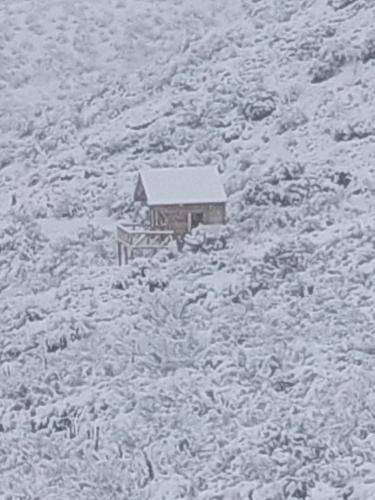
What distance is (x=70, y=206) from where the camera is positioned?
32.6 metres

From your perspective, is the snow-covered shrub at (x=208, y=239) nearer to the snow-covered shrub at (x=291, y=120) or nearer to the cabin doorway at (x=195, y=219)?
the cabin doorway at (x=195, y=219)

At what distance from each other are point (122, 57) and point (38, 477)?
1243 inches

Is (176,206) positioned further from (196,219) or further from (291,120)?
(291,120)

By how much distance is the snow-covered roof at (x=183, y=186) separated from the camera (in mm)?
27906

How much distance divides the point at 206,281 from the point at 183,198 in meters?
3.20

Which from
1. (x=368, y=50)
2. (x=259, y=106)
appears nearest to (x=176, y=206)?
(x=259, y=106)

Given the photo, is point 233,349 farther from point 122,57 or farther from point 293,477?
point 122,57

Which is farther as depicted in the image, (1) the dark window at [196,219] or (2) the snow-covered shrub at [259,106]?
(2) the snow-covered shrub at [259,106]

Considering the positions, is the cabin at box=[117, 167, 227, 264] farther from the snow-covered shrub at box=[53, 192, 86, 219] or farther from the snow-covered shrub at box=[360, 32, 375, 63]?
the snow-covered shrub at box=[360, 32, 375, 63]

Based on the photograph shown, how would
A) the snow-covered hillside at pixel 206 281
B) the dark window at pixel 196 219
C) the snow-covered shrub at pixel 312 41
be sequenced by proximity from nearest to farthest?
1. the snow-covered hillside at pixel 206 281
2. the dark window at pixel 196 219
3. the snow-covered shrub at pixel 312 41

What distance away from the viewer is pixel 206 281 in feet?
83.0

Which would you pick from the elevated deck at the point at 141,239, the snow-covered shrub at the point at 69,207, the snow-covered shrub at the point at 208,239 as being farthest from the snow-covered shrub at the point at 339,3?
the elevated deck at the point at 141,239

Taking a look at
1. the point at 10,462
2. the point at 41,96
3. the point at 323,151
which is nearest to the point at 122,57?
the point at 41,96

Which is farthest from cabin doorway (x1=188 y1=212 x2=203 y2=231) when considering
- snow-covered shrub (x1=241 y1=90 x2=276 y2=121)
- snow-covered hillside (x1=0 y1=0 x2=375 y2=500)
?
snow-covered shrub (x1=241 y1=90 x2=276 y2=121)
